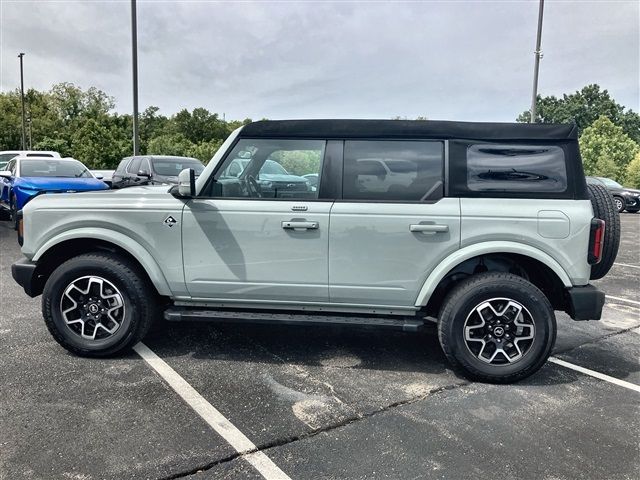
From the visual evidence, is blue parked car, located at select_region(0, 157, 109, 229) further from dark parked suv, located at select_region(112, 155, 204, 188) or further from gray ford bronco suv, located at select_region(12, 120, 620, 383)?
gray ford bronco suv, located at select_region(12, 120, 620, 383)

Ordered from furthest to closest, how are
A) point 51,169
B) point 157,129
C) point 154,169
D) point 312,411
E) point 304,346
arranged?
1. point 157,129
2. point 154,169
3. point 51,169
4. point 304,346
5. point 312,411

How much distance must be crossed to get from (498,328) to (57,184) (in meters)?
9.99

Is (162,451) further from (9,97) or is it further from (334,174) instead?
(9,97)

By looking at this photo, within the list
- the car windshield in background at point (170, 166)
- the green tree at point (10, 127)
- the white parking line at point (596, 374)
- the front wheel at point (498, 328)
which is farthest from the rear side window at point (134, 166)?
the green tree at point (10, 127)

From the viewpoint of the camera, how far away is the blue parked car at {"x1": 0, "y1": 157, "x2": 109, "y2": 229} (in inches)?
409

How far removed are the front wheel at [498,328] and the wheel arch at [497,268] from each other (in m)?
0.17

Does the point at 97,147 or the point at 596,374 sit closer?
the point at 596,374

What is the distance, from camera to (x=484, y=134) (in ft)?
12.4

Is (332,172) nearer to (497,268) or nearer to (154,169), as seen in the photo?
(497,268)

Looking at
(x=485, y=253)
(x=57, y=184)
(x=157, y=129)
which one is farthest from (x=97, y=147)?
(x=485, y=253)

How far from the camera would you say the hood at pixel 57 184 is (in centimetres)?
1038

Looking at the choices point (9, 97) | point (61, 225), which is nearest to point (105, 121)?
point (9, 97)

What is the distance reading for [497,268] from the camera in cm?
390

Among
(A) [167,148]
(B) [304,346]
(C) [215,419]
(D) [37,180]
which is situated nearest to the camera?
(C) [215,419]
